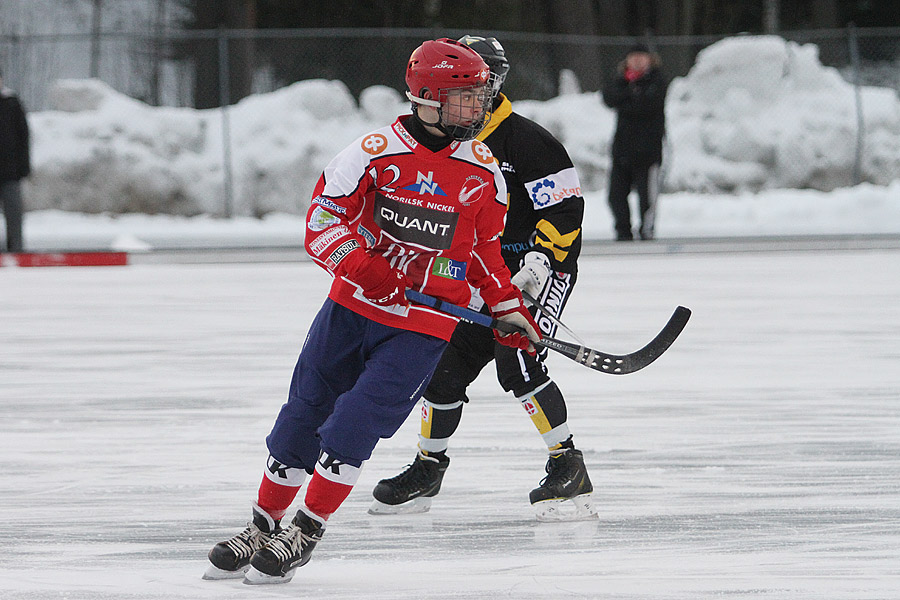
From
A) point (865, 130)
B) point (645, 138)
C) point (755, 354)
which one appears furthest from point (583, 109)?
point (755, 354)

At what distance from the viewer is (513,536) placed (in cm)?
341

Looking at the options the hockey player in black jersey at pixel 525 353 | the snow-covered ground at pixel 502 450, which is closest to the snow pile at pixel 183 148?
the snow-covered ground at pixel 502 450

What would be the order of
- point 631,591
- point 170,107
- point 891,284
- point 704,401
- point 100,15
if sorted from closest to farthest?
1. point 631,591
2. point 704,401
3. point 891,284
4. point 170,107
5. point 100,15

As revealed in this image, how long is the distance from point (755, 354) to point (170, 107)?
431 inches

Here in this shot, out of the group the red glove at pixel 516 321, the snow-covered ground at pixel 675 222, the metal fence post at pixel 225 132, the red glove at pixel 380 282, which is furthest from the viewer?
the metal fence post at pixel 225 132

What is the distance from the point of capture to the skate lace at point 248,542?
3.00 metres

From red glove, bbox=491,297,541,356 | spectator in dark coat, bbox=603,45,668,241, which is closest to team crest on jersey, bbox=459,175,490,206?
red glove, bbox=491,297,541,356

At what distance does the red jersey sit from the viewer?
3.02 meters

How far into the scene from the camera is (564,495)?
3619 millimetres

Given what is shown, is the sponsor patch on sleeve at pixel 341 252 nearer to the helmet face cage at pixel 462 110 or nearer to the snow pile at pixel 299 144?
the helmet face cage at pixel 462 110

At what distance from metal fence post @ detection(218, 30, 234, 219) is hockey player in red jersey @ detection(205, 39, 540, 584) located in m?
12.1

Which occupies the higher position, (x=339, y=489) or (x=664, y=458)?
(x=339, y=489)

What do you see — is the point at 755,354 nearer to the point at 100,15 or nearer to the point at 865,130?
the point at 865,130

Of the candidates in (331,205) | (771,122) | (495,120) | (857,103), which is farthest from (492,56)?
(771,122)
